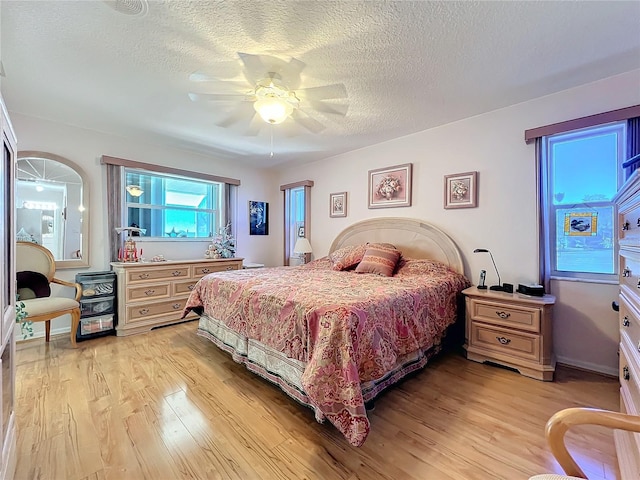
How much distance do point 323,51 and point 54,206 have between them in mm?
3655

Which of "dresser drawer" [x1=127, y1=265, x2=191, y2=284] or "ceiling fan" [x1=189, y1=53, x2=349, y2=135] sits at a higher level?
"ceiling fan" [x1=189, y1=53, x2=349, y2=135]

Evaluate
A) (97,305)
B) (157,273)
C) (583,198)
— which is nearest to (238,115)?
(157,273)

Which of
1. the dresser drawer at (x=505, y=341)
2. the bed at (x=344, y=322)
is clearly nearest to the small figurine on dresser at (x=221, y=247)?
the bed at (x=344, y=322)

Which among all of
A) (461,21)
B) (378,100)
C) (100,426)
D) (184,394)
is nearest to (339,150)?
(378,100)

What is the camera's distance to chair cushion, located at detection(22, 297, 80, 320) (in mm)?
2648

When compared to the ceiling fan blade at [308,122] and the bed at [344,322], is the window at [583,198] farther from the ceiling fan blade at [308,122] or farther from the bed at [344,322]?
the ceiling fan blade at [308,122]

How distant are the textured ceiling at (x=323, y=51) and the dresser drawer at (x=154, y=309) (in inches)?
89.6

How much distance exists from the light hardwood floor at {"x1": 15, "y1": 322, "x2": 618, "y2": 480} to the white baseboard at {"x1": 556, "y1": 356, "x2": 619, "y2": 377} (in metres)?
0.11

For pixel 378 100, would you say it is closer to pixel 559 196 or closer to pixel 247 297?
pixel 559 196

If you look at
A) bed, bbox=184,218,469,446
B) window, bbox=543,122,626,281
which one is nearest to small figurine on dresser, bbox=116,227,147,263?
bed, bbox=184,218,469,446

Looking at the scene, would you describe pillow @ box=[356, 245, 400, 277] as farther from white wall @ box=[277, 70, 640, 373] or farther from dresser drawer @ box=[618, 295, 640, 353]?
dresser drawer @ box=[618, 295, 640, 353]

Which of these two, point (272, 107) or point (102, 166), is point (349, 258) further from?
point (102, 166)

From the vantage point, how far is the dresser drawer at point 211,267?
3.96 m

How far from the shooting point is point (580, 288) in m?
2.50
